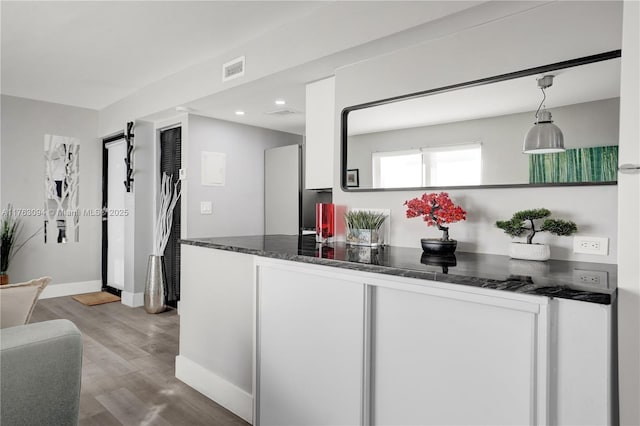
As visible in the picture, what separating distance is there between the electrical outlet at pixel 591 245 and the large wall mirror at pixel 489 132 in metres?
0.25

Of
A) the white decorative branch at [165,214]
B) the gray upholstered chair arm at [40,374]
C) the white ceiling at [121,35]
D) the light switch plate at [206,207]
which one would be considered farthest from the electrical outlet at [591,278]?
the white decorative branch at [165,214]

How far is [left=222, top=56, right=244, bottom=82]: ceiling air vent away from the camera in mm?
3074

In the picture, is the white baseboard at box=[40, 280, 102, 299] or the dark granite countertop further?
the white baseboard at box=[40, 280, 102, 299]

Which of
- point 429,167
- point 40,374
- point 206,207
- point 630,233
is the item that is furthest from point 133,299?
point 630,233

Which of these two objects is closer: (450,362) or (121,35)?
(450,362)

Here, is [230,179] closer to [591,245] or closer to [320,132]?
[320,132]

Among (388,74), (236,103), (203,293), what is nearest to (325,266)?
(203,293)

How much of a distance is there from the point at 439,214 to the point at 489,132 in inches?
19.4

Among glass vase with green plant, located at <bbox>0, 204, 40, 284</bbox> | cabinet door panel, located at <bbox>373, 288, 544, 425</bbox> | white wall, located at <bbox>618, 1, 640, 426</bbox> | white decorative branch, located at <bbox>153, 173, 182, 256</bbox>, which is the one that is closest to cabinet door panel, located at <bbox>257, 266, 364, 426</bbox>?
cabinet door panel, located at <bbox>373, 288, 544, 425</bbox>

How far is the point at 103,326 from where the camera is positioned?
12.7ft

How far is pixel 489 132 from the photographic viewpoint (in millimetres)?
2027

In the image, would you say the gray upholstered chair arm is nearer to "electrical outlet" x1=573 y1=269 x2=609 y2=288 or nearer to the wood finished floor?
the wood finished floor

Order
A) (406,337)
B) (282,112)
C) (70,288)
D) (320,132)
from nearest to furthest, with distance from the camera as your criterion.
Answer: (406,337), (320,132), (282,112), (70,288)

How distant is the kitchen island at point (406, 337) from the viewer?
1172 millimetres
